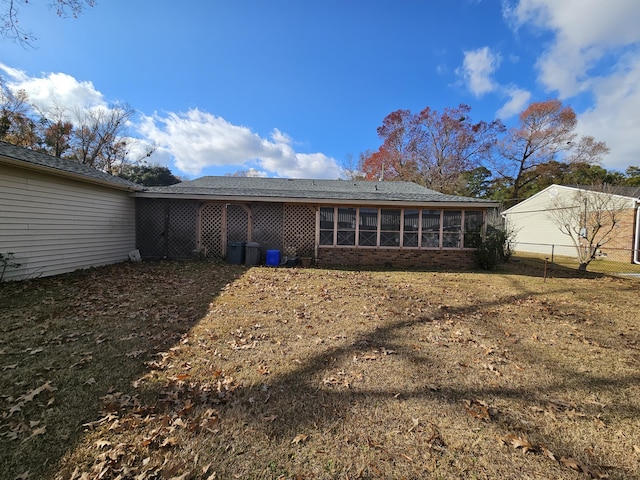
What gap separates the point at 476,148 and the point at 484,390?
27883mm

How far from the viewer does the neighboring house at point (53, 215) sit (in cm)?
658

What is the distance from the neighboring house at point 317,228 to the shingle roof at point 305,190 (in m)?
0.16

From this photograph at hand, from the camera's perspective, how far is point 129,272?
28.0 feet

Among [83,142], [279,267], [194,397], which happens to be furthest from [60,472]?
[83,142]

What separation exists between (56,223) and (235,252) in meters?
5.16

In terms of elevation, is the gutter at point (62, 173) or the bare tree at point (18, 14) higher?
the bare tree at point (18, 14)

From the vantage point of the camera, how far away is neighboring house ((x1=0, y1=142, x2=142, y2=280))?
21.6ft

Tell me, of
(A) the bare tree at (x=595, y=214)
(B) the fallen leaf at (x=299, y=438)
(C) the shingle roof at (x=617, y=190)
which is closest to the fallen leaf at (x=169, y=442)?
(B) the fallen leaf at (x=299, y=438)

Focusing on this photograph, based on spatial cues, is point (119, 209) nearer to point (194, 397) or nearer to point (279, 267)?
point (279, 267)

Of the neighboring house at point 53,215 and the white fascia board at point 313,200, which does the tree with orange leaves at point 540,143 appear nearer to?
the white fascia board at point 313,200

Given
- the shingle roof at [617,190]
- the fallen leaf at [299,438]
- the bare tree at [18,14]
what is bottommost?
the fallen leaf at [299,438]

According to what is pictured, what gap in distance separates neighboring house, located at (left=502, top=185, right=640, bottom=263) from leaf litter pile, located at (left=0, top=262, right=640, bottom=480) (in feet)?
26.9

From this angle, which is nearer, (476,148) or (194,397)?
(194,397)

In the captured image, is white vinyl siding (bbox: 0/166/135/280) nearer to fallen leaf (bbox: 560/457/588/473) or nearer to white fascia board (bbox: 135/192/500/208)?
white fascia board (bbox: 135/192/500/208)
